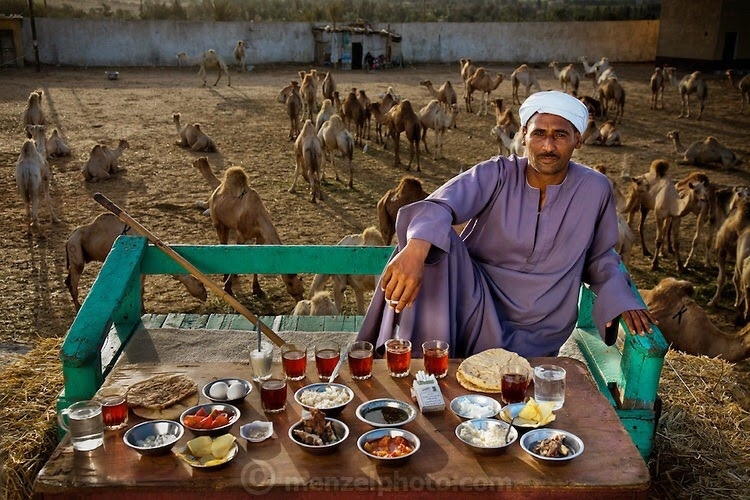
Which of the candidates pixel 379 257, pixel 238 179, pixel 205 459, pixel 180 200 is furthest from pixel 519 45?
pixel 205 459

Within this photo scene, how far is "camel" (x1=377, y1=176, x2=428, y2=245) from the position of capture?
9.12 metres

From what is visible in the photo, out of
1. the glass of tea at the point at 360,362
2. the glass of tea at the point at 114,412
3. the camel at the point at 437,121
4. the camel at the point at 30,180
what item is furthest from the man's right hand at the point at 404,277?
the camel at the point at 437,121

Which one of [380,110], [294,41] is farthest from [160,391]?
[294,41]

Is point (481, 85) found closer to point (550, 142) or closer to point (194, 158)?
point (194, 158)

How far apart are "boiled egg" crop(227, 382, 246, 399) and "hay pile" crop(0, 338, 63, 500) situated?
3.85ft

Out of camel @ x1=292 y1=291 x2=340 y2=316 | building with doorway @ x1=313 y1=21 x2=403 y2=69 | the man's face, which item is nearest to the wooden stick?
the man's face

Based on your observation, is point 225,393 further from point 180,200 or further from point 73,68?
point 73,68

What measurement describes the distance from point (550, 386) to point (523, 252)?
4.06 ft

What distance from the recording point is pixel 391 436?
2557mm

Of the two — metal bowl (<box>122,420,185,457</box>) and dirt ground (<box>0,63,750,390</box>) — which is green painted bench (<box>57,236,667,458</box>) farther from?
dirt ground (<box>0,63,750,390</box>)

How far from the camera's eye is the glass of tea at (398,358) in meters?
3.02

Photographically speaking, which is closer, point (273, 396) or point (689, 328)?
point (273, 396)

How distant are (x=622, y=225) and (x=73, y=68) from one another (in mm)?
28737

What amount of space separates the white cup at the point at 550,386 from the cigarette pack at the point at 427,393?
0.38m
